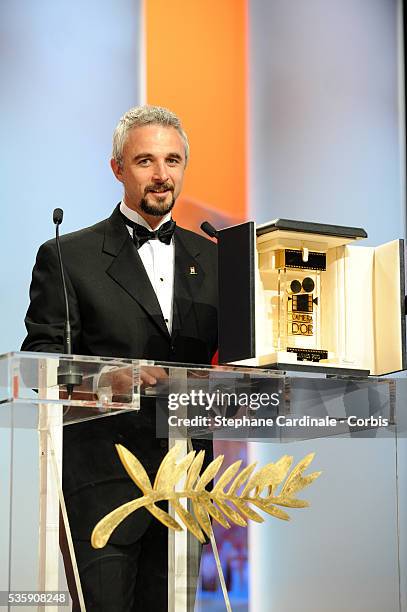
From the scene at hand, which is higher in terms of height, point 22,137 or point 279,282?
point 22,137

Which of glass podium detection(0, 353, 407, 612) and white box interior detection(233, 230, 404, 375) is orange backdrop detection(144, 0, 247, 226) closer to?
white box interior detection(233, 230, 404, 375)

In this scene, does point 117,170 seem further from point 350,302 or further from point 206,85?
point 206,85

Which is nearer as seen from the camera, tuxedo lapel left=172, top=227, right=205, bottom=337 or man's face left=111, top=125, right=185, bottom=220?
tuxedo lapel left=172, top=227, right=205, bottom=337

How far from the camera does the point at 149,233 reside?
3.40 metres

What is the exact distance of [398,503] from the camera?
268 centimetres

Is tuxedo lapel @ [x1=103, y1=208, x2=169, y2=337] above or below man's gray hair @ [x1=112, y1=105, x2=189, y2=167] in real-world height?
below

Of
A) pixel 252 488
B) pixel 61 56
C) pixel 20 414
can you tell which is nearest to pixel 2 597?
pixel 20 414

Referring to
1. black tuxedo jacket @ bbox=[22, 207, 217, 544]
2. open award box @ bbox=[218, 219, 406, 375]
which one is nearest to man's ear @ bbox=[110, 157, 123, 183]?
black tuxedo jacket @ bbox=[22, 207, 217, 544]

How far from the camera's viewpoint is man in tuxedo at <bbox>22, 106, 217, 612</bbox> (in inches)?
95.9

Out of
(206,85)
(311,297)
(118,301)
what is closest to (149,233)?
(118,301)

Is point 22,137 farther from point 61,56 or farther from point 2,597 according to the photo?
point 2,597

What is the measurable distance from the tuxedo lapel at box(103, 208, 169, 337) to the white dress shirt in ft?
0.17

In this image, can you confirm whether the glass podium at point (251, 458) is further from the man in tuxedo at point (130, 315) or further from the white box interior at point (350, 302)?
the white box interior at point (350, 302)

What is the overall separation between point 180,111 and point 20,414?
7.87ft
